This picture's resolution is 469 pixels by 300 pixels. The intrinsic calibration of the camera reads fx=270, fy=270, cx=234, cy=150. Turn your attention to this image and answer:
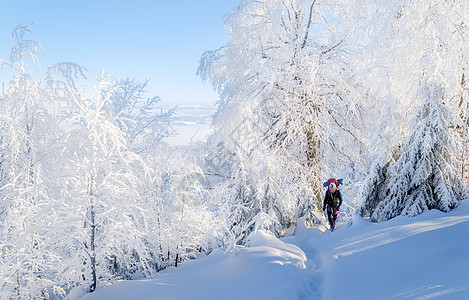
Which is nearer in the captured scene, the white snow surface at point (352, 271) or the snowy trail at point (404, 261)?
the snowy trail at point (404, 261)

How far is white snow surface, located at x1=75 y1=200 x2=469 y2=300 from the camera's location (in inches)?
126

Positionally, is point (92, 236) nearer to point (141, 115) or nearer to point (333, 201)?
point (333, 201)

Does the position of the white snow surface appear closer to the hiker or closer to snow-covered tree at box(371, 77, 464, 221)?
snow-covered tree at box(371, 77, 464, 221)

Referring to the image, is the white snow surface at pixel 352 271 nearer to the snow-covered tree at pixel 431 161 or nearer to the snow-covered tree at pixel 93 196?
the snow-covered tree at pixel 431 161

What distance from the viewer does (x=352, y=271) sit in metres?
4.02

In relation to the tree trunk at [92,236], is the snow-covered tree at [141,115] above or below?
above

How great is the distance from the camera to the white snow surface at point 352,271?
10.5ft

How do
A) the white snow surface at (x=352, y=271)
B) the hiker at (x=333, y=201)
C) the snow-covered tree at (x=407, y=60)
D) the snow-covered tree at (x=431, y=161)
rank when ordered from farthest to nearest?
the hiker at (x=333, y=201) < the snow-covered tree at (x=407, y=60) < the snow-covered tree at (x=431, y=161) < the white snow surface at (x=352, y=271)

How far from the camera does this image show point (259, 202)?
805 centimetres

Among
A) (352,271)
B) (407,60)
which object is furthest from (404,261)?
(407,60)

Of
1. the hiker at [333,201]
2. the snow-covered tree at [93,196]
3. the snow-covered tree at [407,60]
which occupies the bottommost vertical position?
the hiker at [333,201]

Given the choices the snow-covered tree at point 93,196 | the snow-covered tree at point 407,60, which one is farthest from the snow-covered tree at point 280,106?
the snow-covered tree at point 93,196

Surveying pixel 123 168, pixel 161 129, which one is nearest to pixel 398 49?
pixel 123 168

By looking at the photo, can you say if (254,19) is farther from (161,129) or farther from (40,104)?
(40,104)
